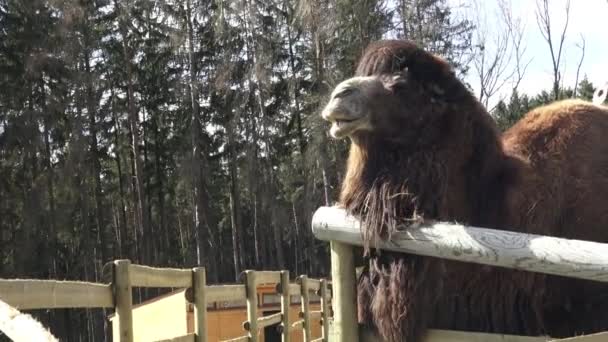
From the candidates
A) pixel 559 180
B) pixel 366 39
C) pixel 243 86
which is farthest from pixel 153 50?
pixel 559 180

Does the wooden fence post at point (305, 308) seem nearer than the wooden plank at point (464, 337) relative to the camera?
No

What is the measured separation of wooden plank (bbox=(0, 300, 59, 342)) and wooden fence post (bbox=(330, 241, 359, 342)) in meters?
1.15

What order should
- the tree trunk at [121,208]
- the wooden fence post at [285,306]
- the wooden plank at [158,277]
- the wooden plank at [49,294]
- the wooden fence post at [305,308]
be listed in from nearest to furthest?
the wooden plank at [49,294] < the wooden plank at [158,277] < the wooden fence post at [285,306] < the wooden fence post at [305,308] < the tree trunk at [121,208]

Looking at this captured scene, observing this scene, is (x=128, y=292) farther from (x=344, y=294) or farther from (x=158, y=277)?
(x=344, y=294)

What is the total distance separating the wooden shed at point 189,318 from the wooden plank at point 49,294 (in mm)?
3899

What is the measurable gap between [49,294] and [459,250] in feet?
4.99

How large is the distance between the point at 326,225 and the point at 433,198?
38cm

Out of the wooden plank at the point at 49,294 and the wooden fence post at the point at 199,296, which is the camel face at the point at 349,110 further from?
the wooden fence post at the point at 199,296

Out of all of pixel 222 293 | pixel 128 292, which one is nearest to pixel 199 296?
pixel 222 293

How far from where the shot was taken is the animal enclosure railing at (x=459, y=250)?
2076mm

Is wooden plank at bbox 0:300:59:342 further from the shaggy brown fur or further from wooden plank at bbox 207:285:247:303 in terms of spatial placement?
wooden plank at bbox 207:285:247:303

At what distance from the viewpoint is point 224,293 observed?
6.11 metres

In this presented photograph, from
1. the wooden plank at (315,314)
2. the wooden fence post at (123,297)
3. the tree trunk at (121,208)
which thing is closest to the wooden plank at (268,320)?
the wooden plank at (315,314)

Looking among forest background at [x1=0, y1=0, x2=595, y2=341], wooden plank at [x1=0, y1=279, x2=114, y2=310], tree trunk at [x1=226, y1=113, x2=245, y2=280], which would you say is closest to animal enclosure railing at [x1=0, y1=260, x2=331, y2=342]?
wooden plank at [x1=0, y1=279, x2=114, y2=310]
